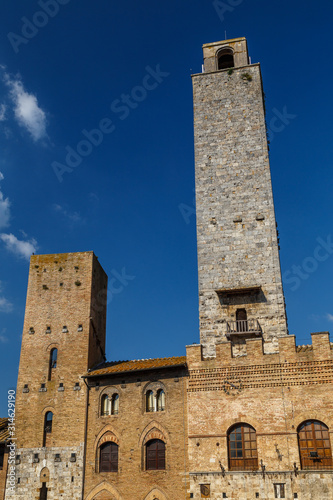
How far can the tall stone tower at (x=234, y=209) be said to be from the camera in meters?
27.4

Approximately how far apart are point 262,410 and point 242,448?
6.42 feet

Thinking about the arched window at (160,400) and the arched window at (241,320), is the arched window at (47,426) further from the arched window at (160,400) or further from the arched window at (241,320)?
the arched window at (241,320)

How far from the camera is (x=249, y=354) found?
25.9 metres

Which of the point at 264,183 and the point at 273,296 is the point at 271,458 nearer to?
the point at 273,296

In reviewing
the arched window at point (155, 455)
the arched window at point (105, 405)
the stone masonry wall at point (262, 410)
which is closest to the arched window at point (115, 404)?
the arched window at point (105, 405)

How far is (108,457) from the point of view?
87.0 ft

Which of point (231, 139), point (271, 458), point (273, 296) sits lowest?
point (271, 458)

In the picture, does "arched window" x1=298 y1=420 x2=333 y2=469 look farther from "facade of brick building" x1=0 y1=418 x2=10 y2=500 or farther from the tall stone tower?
"facade of brick building" x1=0 y1=418 x2=10 y2=500

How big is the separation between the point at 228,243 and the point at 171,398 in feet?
29.1

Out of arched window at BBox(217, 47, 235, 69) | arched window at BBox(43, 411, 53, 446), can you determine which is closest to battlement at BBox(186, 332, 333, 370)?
arched window at BBox(43, 411, 53, 446)

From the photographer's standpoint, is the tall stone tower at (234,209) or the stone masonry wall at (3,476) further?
the tall stone tower at (234,209)

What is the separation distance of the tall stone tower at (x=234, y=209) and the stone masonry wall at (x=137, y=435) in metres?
3.10

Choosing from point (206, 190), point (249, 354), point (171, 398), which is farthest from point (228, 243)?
point (171, 398)

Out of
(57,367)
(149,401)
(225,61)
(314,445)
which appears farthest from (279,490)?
(225,61)
